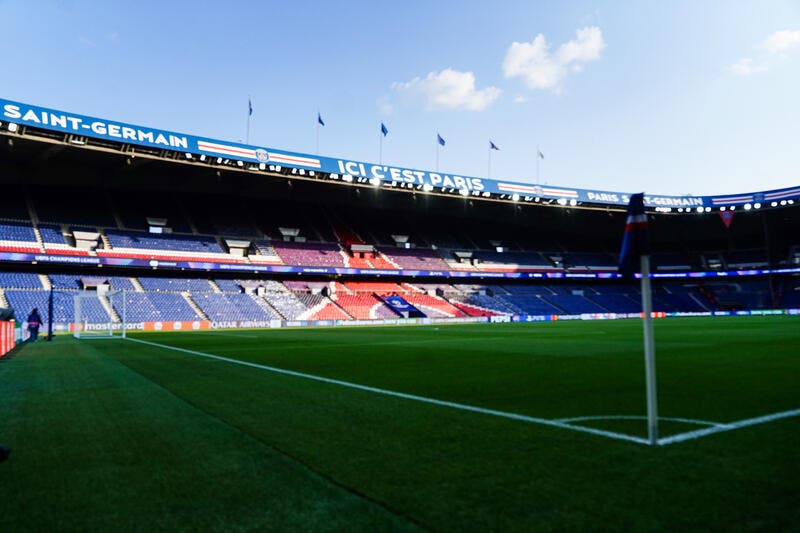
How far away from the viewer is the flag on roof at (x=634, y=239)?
4.23 meters

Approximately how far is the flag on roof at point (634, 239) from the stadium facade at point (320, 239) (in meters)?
30.8

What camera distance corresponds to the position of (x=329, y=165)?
4262 centimetres

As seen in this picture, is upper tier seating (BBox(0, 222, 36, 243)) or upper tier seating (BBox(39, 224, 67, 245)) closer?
upper tier seating (BBox(0, 222, 36, 243))

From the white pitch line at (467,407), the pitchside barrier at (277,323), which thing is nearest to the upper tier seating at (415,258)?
the pitchside barrier at (277,323)

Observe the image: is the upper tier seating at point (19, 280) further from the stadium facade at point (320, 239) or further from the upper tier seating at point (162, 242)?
the upper tier seating at point (162, 242)

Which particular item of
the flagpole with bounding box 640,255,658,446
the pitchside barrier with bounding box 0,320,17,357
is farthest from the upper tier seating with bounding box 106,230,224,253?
the flagpole with bounding box 640,255,658,446

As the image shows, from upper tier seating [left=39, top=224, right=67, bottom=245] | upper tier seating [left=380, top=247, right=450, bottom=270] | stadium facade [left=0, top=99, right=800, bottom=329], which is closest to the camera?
stadium facade [left=0, top=99, right=800, bottom=329]

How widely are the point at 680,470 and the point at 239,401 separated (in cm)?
533

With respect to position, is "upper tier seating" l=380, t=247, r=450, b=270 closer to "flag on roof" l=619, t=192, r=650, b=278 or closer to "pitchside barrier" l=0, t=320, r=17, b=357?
"pitchside barrier" l=0, t=320, r=17, b=357

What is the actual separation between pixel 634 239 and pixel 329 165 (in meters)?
40.0

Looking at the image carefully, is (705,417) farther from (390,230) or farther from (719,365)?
(390,230)

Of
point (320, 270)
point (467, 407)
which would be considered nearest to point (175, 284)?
point (320, 270)

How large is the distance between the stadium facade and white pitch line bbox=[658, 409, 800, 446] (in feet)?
102

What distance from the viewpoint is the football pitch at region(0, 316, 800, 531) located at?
9.68 feet
